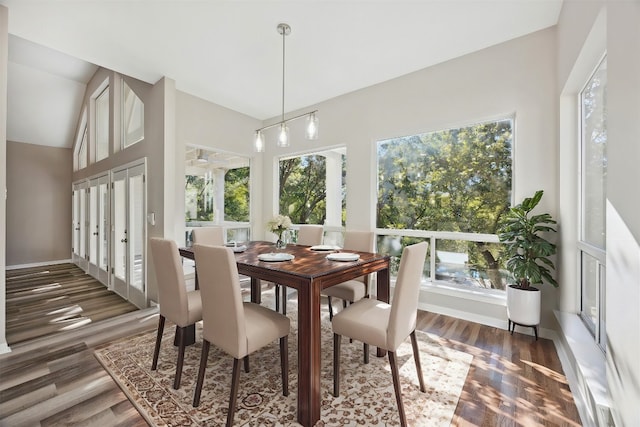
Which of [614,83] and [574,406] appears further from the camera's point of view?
[574,406]

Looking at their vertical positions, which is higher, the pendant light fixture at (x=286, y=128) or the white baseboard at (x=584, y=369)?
the pendant light fixture at (x=286, y=128)

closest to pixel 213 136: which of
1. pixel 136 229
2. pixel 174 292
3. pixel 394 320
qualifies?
pixel 136 229

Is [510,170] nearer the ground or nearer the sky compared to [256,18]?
nearer the ground

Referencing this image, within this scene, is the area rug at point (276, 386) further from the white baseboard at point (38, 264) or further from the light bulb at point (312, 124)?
the white baseboard at point (38, 264)

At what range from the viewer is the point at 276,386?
77.9 inches

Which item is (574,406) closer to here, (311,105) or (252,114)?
(311,105)

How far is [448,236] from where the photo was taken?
327 cm

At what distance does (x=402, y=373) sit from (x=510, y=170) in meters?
2.32

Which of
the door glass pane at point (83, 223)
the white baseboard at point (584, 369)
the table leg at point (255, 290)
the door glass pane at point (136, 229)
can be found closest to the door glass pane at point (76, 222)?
the door glass pane at point (83, 223)

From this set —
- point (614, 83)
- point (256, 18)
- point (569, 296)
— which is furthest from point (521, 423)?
point (256, 18)

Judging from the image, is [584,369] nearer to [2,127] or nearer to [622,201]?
[622,201]

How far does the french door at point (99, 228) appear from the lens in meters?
4.66

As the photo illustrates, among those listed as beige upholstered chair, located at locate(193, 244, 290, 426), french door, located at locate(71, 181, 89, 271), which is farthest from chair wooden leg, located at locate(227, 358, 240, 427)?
french door, located at locate(71, 181, 89, 271)

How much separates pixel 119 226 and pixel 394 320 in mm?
4457
